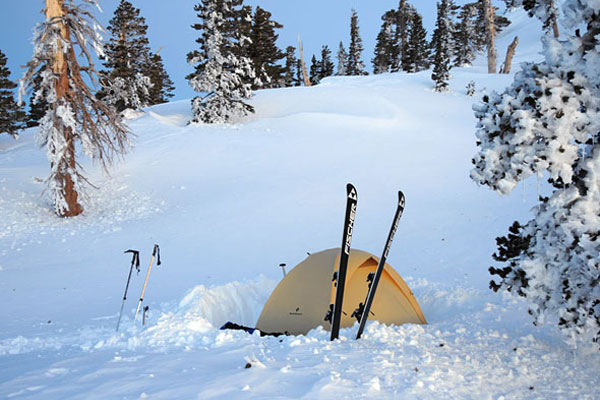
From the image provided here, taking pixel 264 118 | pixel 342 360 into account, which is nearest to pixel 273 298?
pixel 342 360

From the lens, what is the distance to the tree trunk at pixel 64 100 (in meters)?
15.7

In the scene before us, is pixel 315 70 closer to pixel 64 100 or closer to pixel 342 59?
pixel 342 59

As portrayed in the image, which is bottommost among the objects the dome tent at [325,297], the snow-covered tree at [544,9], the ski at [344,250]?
the dome tent at [325,297]

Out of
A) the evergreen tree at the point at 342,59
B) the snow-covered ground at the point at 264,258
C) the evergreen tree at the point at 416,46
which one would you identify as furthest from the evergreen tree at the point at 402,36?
the snow-covered ground at the point at 264,258

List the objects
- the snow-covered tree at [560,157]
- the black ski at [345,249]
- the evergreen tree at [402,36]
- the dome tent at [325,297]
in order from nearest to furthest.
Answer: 1. the snow-covered tree at [560,157]
2. the black ski at [345,249]
3. the dome tent at [325,297]
4. the evergreen tree at [402,36]

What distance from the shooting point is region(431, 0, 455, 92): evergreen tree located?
2914 cm

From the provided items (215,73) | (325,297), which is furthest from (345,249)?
(215,73)

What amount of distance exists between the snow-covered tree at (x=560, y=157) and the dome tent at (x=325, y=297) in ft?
9.59

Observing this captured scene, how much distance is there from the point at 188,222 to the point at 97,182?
6.67 metres

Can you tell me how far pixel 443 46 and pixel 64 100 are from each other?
109ft

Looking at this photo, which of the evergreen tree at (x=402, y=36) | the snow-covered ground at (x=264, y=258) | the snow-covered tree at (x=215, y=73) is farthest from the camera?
the evergreen tree at (x=402, y=36)

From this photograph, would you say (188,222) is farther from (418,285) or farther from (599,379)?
(599,379)

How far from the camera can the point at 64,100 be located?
51.2ft

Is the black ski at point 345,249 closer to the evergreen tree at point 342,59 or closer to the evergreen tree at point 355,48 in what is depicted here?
the evergreen tree at point 355,48
